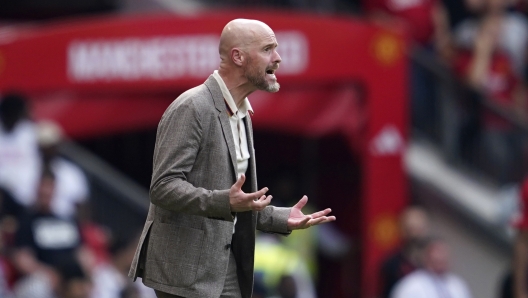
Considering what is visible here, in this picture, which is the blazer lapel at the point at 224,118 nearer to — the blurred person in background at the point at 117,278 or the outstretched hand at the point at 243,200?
the outstretched hand at the point at 243,200

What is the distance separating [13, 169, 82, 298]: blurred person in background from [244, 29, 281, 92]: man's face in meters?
4.99

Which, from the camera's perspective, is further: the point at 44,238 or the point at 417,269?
the point at 417,269

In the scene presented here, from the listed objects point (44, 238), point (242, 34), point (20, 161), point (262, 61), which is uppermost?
point (242, 34)

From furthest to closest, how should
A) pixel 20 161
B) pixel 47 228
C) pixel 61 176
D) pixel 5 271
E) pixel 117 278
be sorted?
pixel 61 176, pixel 20 161, pixel 117 278, pixel 47 228, pixel 5 271

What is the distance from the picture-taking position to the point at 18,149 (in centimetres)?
1049

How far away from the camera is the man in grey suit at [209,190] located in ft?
15.5

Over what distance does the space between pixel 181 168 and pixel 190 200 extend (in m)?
0.15

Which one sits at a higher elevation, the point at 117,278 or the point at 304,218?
the point at 304,218

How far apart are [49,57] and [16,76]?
37 cm

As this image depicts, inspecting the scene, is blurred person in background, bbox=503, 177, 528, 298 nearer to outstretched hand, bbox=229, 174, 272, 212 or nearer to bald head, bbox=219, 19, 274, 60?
bald head, bbox=219, 19, 274, 60

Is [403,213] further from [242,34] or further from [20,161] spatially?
[242,34]

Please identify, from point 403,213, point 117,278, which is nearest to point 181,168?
point 117,278

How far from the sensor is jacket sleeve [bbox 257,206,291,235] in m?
5.06

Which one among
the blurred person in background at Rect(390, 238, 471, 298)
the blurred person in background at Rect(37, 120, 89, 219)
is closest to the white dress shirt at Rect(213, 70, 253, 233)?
the blurred person in background at Rect(37, 120, 89, 219)
